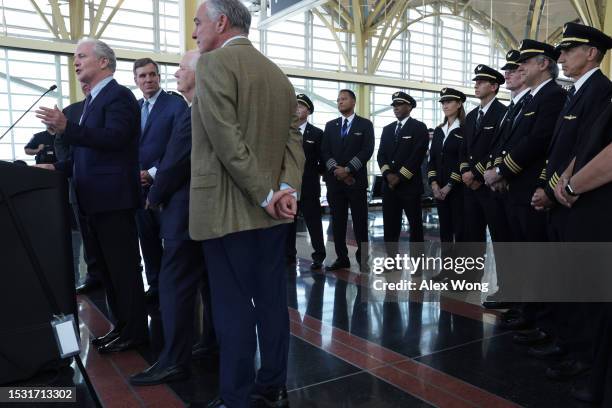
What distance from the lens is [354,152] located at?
192 inches

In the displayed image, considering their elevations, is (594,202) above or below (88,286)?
above

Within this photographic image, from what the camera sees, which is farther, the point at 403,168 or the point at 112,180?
the point at 403,168

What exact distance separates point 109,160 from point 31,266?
2.40ft

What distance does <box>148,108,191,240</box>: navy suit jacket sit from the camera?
87.2 inches

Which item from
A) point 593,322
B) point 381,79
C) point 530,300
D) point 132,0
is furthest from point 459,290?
point 132,0

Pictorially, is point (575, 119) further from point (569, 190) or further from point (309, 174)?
point (309, 174)

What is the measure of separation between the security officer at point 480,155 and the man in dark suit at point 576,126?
38.7 inches

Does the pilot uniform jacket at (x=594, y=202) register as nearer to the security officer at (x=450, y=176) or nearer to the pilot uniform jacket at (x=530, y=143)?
the pilot uniform jacket at (x=530, y=143)

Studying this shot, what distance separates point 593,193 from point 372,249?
3.82 metres

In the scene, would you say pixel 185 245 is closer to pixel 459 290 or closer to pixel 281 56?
pixel 459 290

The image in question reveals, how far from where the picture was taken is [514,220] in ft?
10.2

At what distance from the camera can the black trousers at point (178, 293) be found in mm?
2322

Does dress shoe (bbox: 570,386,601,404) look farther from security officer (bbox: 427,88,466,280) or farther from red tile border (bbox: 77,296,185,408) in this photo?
security officer (bbox: 427,88,466,280)

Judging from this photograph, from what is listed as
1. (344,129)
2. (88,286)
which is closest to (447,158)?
(344,129)
